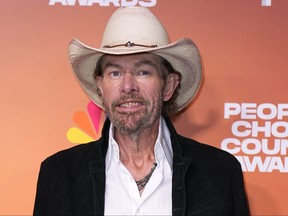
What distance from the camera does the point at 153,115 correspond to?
163 centimetres

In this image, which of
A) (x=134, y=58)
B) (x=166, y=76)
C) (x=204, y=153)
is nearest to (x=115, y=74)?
(x=134, y=58)

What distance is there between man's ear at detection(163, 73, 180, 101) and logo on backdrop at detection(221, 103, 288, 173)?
0.24 m

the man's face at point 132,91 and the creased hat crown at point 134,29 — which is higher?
the creased hat crown at point 134,29

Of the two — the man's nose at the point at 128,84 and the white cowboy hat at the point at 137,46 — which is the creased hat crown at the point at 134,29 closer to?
the white cowboy hat at the point at 137,46

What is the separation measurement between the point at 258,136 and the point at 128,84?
0.61 m

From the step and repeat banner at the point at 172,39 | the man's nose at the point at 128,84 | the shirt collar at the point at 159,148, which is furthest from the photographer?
the step and repeat banner at the point at 172,39

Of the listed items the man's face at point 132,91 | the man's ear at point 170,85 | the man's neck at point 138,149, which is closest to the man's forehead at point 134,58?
the man's face at point 132,91

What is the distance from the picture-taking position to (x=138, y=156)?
1705mm

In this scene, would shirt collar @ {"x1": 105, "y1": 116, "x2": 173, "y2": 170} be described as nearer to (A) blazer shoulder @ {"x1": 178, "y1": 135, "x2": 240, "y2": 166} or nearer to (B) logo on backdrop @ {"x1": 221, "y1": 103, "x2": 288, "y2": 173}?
(A) blazer shoulder @ {"x1": 178, "y1": 135, "x2": 240, "y2": 166}

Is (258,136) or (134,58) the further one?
(258,136)

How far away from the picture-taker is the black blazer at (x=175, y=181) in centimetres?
158

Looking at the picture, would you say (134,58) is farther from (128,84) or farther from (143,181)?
(143,181)

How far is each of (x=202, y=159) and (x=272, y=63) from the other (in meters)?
0.47

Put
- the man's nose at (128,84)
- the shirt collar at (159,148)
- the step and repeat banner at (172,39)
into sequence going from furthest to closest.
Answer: the step and repeat banner at (172,39) < the shirt collar at (159,148) < the man's nose at (128,84)
